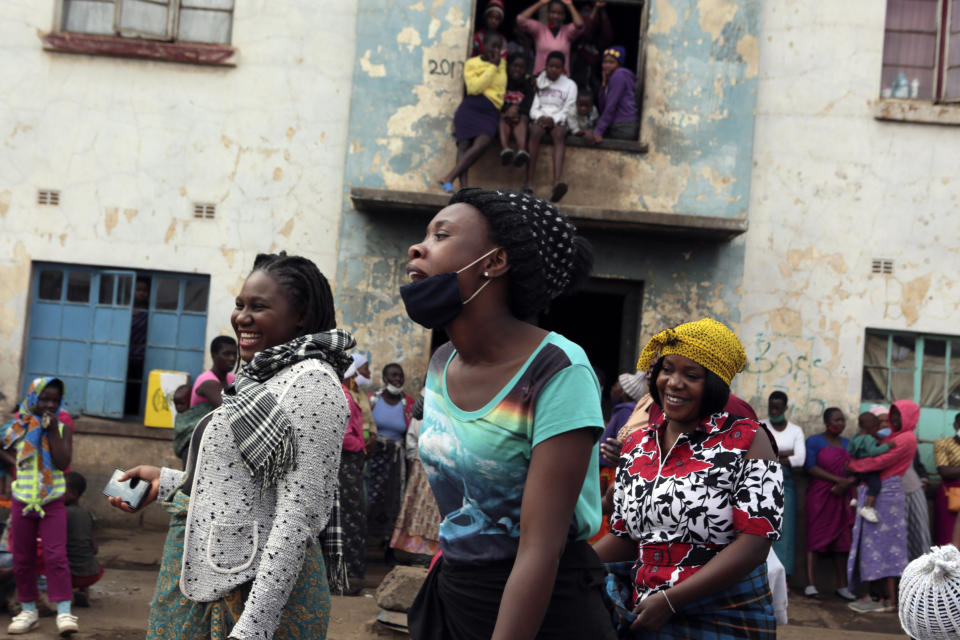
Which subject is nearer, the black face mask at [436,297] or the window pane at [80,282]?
the black face mask at [436,297]

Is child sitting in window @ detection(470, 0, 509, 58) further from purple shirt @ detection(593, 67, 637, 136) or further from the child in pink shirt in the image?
purple shirt @ detection(593, 67, 637, 136)

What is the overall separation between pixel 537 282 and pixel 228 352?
5394 mm

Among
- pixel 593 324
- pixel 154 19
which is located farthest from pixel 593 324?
pixel 154 19

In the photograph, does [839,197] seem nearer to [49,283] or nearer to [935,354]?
[935,354]

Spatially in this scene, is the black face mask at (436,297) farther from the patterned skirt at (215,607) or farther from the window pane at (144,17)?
the window pane at (144,17)

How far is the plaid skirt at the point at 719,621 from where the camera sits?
9.59 feet

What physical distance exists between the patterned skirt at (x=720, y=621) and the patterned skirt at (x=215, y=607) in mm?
964

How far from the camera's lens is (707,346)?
314cm

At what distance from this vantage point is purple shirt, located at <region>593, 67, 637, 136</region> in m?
9.98

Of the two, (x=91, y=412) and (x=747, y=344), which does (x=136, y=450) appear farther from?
(x=747, y=344)

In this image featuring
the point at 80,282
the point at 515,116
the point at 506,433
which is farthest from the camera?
the point at 80,282

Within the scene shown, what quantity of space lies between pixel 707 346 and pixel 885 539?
6.70 metres

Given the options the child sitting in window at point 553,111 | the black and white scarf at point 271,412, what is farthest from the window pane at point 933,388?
the black and white scarf at point 271,412

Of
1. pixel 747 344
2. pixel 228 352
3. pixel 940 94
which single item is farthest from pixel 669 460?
pixel 940 94
